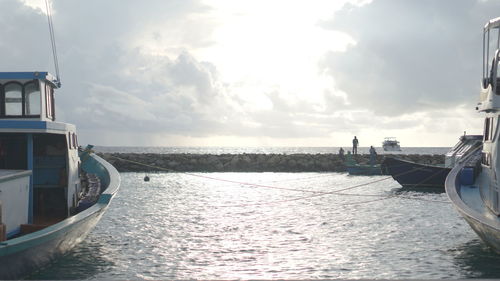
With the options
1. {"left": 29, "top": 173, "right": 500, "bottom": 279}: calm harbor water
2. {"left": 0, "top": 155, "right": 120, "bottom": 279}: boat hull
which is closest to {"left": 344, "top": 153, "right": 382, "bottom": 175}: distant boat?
{"left": 29, "top": 173, "right": 500, "bottom": 279}: calm harbor water

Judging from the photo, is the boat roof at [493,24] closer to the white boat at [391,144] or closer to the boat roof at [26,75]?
the boat roof at [26,75]

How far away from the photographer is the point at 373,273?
14.2m

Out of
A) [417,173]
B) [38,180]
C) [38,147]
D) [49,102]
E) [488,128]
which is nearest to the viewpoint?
[38,180]

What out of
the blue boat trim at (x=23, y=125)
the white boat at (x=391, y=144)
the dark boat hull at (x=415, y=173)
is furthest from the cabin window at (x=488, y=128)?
the white boat at (x=391, y=144)

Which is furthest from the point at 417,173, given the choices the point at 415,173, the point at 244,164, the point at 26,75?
the point at 26,75

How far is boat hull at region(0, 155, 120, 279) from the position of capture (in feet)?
34.8

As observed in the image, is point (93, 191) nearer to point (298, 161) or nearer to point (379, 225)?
point (379, 225)

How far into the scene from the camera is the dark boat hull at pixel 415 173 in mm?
36750

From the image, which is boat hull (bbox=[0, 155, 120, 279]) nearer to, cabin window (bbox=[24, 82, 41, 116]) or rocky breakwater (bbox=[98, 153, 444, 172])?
cabin window (bbox=[24, 82, 41, 116])

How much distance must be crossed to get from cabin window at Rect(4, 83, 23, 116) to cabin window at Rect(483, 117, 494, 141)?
47.2 feet

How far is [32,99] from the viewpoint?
1522 centimetres

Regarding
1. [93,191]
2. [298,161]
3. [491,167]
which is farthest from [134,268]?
[298,161]

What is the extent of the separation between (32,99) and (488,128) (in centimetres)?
1461

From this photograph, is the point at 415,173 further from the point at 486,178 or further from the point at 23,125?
the point at 23,125
